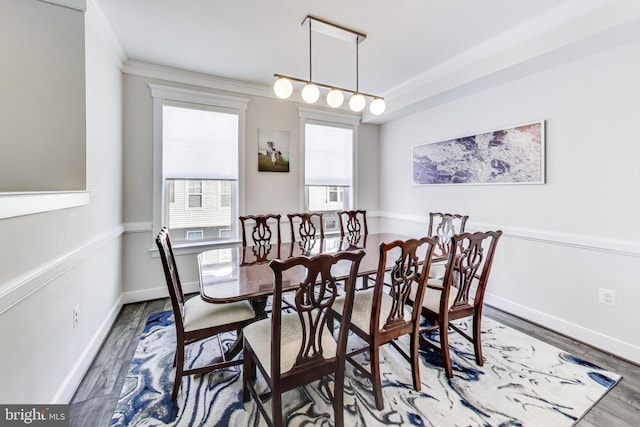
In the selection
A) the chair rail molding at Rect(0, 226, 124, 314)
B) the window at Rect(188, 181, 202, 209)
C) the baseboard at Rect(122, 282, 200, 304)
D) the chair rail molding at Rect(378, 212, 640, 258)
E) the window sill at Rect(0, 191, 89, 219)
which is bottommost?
the baseboard at Rect(122, 282, 200, 304)

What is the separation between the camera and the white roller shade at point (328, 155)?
165 inches

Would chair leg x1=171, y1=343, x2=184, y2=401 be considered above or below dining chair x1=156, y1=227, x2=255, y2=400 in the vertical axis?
below

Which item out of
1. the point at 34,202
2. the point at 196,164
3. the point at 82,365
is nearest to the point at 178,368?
the point at 82,365

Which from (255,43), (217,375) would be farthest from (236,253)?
(255,43)

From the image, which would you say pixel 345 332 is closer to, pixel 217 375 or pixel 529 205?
pixel 217 375

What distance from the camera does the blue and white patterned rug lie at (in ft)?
5.17

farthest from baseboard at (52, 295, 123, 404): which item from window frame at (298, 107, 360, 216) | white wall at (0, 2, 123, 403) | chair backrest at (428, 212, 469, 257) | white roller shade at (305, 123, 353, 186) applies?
chair backrest at (428, 212, 469, 257)

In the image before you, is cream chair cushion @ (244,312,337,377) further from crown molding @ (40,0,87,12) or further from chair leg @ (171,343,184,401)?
crown molding @ (40,0,87,12)

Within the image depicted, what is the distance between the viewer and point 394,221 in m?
4.50

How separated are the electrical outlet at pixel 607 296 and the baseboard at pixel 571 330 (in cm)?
28

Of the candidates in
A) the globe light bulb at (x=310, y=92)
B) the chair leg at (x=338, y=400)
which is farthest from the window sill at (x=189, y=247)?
the chair leg at (x=338, y=400)

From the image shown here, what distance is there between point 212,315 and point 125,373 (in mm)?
863

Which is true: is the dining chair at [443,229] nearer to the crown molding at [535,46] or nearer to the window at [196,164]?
the crown molding at [535,46]

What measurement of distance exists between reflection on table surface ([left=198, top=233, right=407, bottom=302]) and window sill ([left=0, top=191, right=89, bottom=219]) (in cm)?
88
